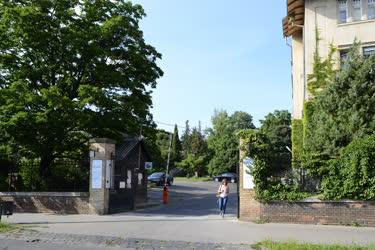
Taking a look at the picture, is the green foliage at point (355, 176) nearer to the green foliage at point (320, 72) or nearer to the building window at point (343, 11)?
the green foliage at point (320, 72)

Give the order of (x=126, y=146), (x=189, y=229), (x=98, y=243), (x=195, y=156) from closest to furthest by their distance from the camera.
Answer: (x=98, y=243) → (x=189, y=229) → (x=126, y=146) → (x=195, y=156)

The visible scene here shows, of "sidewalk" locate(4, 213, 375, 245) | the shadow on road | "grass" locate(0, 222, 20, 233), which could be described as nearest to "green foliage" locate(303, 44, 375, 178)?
the shadow on road

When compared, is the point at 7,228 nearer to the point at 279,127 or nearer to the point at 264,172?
the point at 264,172

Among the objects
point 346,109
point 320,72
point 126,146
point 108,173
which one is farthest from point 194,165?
point 108,173

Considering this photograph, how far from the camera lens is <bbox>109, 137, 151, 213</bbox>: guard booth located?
84.4 feet

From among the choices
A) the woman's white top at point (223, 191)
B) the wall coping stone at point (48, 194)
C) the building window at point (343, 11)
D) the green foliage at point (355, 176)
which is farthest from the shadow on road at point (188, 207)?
the building window at point (343, 11)

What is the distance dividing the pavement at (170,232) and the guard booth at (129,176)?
2.72 meters

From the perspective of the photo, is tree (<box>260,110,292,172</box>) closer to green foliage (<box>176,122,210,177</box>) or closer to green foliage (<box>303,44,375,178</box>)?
green foliage (<box>303,44,375,178</box>)

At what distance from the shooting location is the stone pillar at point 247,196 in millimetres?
21125

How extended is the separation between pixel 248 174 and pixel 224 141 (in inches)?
2267

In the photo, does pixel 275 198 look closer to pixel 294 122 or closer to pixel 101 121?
pixel 101 121

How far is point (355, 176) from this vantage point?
20.1 metres

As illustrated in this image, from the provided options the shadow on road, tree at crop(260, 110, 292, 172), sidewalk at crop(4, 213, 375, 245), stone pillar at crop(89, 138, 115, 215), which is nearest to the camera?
sidewalk at crop(4, 213, 375, 245)

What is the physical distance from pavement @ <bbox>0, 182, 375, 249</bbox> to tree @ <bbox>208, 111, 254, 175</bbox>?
38368 mm
